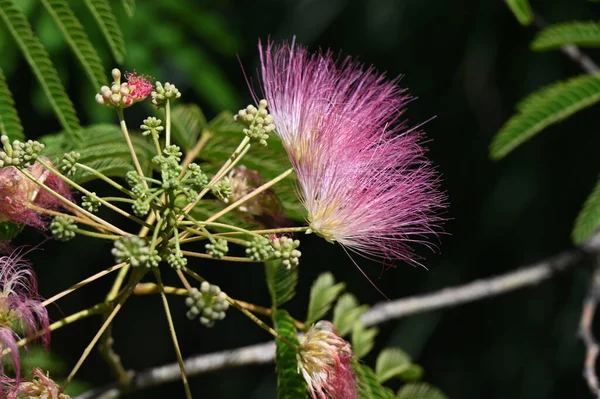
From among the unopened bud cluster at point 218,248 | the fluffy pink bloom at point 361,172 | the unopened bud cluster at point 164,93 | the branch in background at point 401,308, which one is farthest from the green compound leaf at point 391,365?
the unopened bud cluster at point 164,93

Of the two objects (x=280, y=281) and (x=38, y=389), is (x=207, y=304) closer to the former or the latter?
(x=38, y=389)

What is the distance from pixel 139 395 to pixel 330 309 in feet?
11.1

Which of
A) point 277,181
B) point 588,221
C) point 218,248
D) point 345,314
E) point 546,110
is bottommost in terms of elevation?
point 345,314

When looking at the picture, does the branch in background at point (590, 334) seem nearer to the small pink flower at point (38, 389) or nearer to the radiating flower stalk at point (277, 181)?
the radiating flower stalk at point (277, 181)

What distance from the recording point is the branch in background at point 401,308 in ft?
7.50

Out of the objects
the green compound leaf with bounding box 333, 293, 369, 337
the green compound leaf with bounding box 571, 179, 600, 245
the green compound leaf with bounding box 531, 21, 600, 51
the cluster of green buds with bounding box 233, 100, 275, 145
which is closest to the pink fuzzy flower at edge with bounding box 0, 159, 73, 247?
the cluster of green buds with bounding box 233, 100, 275, 145

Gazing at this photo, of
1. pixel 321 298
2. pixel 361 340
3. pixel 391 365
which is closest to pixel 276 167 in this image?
pixel 321 298

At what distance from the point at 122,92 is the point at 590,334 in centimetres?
192

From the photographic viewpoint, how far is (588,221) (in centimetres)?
257

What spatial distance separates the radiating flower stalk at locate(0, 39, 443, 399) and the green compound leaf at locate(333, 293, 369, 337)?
1.72 ft

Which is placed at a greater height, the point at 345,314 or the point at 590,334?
the point at 590,334

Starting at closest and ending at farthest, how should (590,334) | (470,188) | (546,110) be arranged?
(546,110)
(590,334)
(470,188)

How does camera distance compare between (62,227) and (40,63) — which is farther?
(40,63)

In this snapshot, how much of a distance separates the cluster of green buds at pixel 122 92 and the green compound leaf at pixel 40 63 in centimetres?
26
